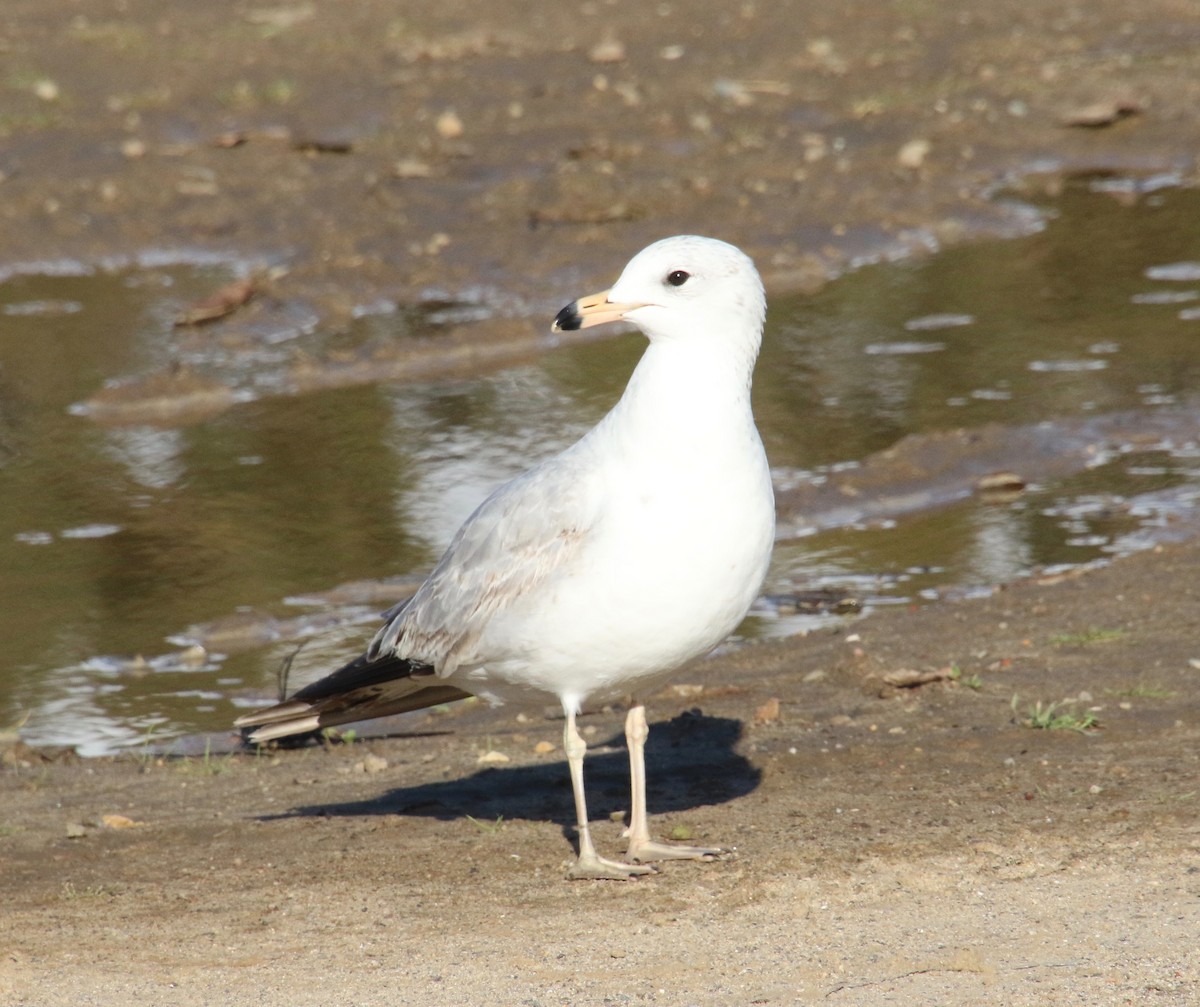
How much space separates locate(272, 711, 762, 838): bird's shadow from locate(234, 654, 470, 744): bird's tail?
1.10 feet

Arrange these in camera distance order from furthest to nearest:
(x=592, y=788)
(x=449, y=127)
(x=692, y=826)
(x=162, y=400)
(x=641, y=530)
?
(x=449, y=127)
(x=162, y=400)
(x=592, y=788)
(x=692, y=826)
(x=641, y=530)


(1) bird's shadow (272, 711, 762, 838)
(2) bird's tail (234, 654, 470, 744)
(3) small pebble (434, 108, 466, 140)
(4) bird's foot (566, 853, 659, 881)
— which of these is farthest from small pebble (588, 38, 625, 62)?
(4) bird's foot (566, 853, 659, 881)

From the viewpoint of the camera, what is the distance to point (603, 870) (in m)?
4.97

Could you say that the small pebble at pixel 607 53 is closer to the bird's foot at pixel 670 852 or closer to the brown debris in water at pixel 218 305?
the brown debris in water at pixel 218 305

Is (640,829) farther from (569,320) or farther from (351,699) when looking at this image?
(569,320)

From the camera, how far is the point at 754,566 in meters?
4.76

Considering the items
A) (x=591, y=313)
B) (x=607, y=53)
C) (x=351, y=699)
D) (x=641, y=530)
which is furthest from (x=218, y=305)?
(x=641, y=530)

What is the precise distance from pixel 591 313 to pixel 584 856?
151 cm

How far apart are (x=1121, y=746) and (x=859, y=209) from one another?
32.0 feet

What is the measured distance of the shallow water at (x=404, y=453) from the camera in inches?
320

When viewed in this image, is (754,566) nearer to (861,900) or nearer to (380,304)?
(861,900)

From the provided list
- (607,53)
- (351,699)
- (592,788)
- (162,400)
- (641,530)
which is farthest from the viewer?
(607,53)

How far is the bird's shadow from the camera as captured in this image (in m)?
5.73

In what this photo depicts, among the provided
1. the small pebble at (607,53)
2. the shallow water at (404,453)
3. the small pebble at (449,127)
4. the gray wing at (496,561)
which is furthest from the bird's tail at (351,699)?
the small pebble at (607,53)
